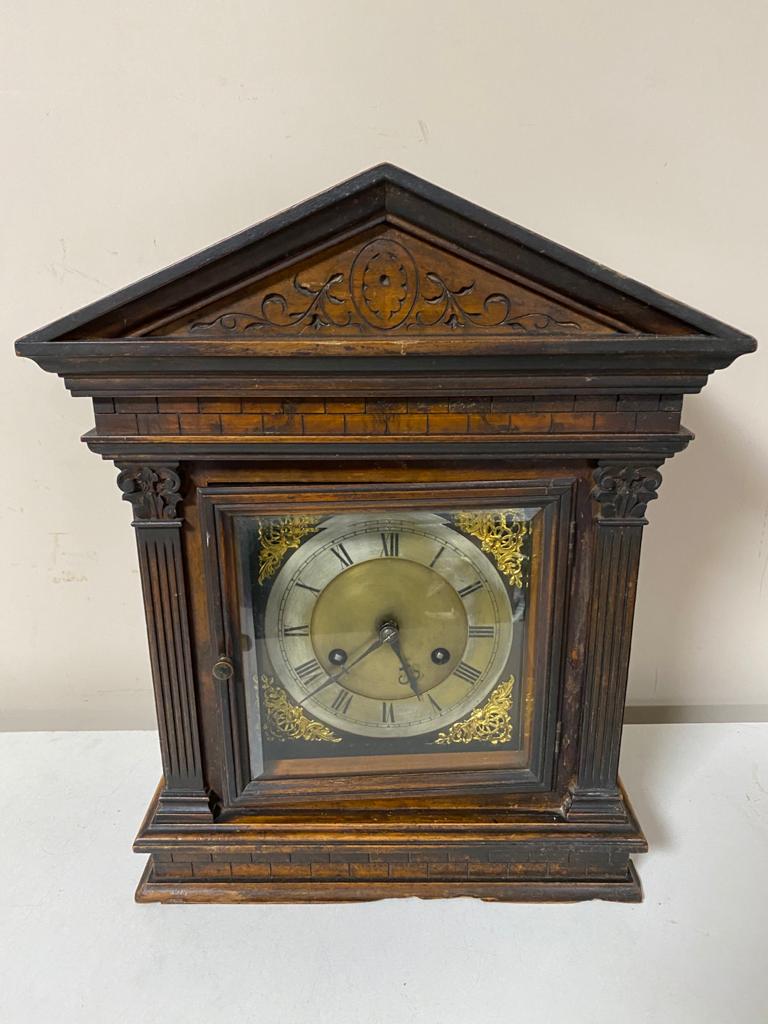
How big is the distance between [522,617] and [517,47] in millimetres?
912

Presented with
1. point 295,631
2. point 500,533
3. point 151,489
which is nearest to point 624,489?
point 500,533

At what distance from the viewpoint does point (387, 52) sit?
1.22 m

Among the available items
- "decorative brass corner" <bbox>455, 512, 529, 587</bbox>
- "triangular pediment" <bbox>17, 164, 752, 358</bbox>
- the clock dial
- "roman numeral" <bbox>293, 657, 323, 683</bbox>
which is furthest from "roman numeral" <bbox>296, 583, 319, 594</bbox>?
"triangular pediment" <bbox>17, 164, 752, 358</bbox>

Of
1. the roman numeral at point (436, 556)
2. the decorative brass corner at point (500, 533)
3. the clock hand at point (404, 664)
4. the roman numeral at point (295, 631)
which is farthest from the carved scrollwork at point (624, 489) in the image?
the roman numeral at point (295, 631)

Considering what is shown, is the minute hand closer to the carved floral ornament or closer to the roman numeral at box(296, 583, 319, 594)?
the roman numeral at box(296, 583, 319, 594)

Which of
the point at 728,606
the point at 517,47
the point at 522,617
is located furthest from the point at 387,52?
the point at 728,606

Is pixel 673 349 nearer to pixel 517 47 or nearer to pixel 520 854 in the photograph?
pixel 517 47

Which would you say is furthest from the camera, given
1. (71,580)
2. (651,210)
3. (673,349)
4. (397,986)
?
(71,580)

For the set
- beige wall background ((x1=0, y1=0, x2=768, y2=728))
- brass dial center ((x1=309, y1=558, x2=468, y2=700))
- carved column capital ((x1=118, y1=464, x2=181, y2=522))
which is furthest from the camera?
beige wall background ((x1=0, y1=0, x2=768, y2=728))

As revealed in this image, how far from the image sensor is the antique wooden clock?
2.89ft

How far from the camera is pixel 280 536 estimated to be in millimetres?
1043

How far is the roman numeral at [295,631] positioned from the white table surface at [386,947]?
0.43 metres

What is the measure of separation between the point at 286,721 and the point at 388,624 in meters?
0.22

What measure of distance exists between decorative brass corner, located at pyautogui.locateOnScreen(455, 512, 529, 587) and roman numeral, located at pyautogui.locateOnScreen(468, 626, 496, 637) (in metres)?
0.09
